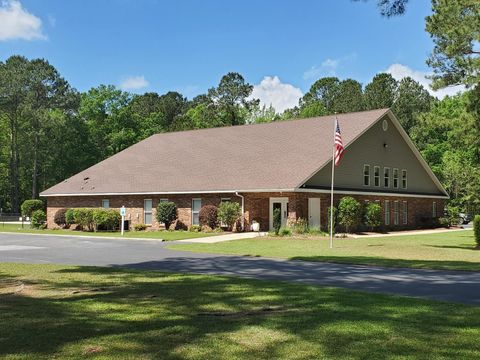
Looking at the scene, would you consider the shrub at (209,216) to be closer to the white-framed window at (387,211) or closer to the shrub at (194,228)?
the shrub at (194,228)

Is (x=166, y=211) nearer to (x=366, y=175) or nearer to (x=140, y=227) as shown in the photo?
(x=140, y=227)

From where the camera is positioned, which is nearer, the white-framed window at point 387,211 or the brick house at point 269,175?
the brick house at point 269,175

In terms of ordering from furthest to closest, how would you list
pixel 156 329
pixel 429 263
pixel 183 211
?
pixel 183 211, pixel 429 263, pixel 156 329

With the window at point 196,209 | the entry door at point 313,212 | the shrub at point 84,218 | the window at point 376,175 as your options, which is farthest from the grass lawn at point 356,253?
the shrub at point 84,218

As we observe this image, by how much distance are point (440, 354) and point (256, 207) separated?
87.9 ft

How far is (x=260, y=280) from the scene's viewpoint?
12125 mm

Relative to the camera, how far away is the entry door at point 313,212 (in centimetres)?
3244

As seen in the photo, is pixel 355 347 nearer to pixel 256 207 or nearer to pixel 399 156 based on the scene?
pixel 256 207

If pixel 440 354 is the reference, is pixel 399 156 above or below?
above

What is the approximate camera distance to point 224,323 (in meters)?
7.31

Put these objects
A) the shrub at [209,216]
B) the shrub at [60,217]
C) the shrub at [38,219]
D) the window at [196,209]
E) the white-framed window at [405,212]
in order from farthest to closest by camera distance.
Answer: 1. the shrub at [38,219]
2. the white-framed window at [405,212]
3. the shrub at [60,217]
4. the window at [196,209]
5. the shrub at [209,216]

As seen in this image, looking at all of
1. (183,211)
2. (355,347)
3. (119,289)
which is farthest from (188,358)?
(183,211)

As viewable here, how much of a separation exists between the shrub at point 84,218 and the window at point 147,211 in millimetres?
3580

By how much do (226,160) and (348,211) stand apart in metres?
9.18
